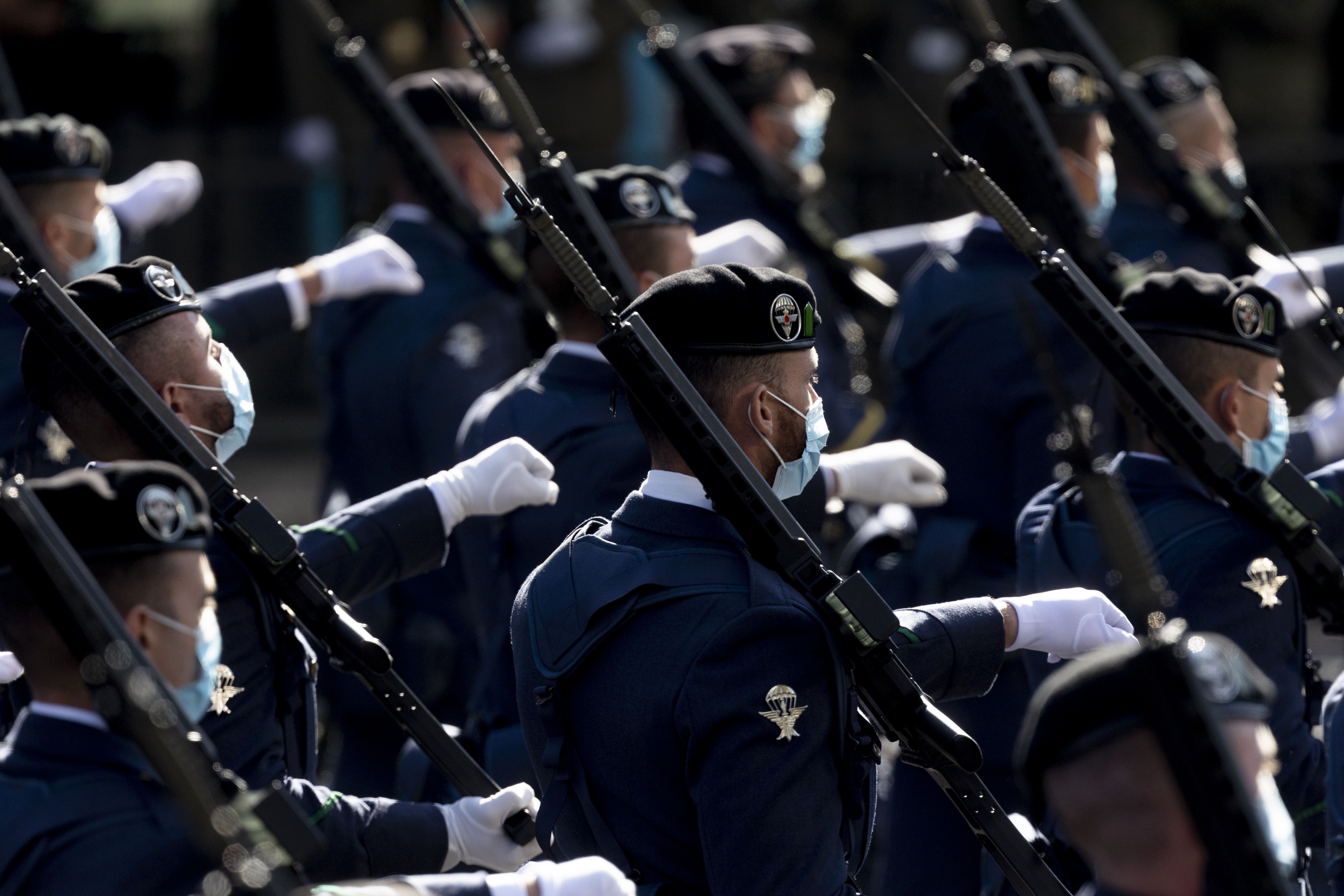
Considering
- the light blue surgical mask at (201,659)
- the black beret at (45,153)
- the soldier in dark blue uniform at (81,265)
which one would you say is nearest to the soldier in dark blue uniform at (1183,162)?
the soldier in dark blue uniform at (81,265)

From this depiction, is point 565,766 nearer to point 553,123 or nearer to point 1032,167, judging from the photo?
point 1032,167

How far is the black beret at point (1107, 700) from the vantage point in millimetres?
2330

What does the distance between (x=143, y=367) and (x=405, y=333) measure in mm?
2390

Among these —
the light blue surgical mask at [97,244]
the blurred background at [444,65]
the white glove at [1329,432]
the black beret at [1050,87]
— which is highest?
the light blue surgical mask at [97,244]

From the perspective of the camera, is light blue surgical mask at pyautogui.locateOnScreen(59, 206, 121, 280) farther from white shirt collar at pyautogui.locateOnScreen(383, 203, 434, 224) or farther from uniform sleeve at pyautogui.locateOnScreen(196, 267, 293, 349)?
white shirt collar at pyautogui.locateOnScreen(383, 203, 434, 224)

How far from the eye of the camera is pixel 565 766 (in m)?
→ 3.06

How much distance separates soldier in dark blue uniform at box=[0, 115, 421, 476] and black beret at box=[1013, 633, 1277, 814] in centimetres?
281

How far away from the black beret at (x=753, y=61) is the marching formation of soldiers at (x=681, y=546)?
0.68 meters

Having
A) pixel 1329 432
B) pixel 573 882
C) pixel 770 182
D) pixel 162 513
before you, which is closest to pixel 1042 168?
pixel 1329 432

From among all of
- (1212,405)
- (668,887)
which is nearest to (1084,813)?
(668,887)

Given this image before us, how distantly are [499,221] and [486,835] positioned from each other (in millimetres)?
3385

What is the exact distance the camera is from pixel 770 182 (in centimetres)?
662

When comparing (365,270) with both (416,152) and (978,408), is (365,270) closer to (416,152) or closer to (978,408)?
(416,152)

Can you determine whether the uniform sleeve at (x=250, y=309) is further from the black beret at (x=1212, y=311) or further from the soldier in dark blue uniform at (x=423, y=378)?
the black beret at (x=1212, y=311)
